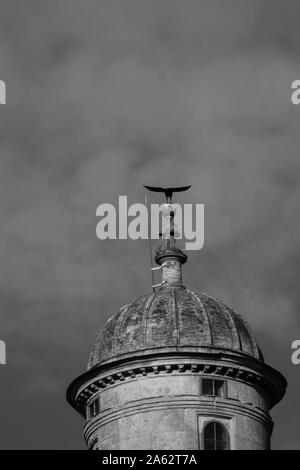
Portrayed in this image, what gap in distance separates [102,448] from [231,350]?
624 centimetres

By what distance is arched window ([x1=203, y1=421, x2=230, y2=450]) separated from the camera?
87.8 metres

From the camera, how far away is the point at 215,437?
88062 millimetres

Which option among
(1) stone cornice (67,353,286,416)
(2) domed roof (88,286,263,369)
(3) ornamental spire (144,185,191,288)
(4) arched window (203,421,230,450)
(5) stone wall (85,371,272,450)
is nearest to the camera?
(5) stone wall (85,371,272,450)

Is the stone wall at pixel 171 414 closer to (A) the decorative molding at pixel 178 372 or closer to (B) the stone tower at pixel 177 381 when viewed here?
(B) the stone tower at pixel 177 381

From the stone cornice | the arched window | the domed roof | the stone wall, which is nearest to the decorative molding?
the stone cornice

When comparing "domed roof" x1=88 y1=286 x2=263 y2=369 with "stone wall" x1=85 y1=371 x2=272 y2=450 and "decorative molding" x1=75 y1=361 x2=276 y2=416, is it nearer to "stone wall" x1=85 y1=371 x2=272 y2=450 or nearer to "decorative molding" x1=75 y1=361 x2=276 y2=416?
"decorative molding" x1=75 y1=361 x2=276 y2=416

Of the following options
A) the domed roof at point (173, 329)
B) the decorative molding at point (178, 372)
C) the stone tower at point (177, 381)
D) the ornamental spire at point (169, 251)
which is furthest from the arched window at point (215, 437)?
the ornamental spire at point (169, 251)

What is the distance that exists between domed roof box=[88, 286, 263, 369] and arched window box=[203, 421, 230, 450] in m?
2.90

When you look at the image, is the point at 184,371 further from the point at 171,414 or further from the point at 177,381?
the point at 171,414

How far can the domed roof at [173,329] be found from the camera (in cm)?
8888

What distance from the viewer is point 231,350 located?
88.9 m

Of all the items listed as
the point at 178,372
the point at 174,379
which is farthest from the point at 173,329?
the point at 174,379
